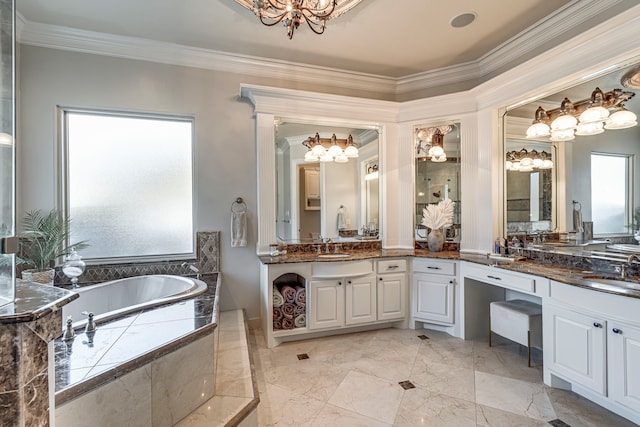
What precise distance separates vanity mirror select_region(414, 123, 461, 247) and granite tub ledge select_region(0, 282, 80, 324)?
3.28 m

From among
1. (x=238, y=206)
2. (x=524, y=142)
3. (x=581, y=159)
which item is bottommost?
(x=238, y=206)

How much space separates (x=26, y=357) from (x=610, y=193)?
340cm

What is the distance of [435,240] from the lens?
335 centimetres

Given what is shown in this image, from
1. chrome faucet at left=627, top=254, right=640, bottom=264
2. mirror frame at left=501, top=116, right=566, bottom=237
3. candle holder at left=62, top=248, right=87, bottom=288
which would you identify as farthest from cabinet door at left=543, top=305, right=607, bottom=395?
candle holder at left=62, top=248, right=87, bottom=288

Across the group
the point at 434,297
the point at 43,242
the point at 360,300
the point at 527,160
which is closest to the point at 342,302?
the point at 360,300

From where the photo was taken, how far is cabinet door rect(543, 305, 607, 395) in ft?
5.94

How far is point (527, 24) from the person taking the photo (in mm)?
2705

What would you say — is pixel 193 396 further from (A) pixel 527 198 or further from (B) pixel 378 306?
(A) pixel 527 198

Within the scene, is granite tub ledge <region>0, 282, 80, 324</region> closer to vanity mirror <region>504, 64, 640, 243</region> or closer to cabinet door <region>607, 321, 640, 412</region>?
cabinet door <region>607, 321, 640, 412</region>

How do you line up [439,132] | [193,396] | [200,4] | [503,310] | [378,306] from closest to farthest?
[193,396] < [200,4] < [503,310] < [378,306] < [439,132]

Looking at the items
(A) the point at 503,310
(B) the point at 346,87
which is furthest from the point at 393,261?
(B) the point at 346,87

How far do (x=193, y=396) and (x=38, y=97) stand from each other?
2958 mm

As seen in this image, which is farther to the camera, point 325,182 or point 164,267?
point 325,182

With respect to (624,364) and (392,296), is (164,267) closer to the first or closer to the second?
(392,296)
